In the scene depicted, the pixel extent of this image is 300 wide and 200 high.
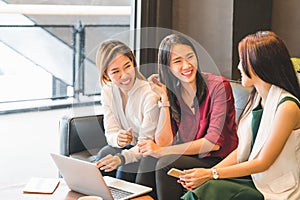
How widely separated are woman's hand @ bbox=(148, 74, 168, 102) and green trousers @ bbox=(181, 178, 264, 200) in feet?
1.62

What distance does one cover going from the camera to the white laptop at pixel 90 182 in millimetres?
2174

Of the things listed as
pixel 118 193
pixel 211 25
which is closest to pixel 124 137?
pixel 118 193

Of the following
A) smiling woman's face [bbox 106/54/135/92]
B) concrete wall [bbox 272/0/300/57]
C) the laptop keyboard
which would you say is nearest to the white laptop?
the laptop keyboard

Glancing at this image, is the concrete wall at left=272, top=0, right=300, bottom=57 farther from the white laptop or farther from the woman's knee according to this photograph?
the white laptop

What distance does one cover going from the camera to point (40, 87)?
149 inches

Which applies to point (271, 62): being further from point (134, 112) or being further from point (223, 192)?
point (134, 112)

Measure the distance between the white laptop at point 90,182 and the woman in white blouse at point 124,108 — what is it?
0.95ft

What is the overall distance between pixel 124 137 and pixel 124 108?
0.46ft

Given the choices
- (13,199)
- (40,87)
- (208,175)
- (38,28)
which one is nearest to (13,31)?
(38,28)

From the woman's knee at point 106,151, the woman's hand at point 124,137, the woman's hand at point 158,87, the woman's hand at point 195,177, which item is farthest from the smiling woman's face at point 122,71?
the woman's hand at point 195,177

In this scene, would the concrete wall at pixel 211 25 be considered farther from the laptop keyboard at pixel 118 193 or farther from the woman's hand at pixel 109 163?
the laptop keyboard at pixel 118 193

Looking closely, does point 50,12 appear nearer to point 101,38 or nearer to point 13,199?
point 101,38

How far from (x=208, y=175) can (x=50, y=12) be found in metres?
1.86

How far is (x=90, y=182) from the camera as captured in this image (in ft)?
7.27
